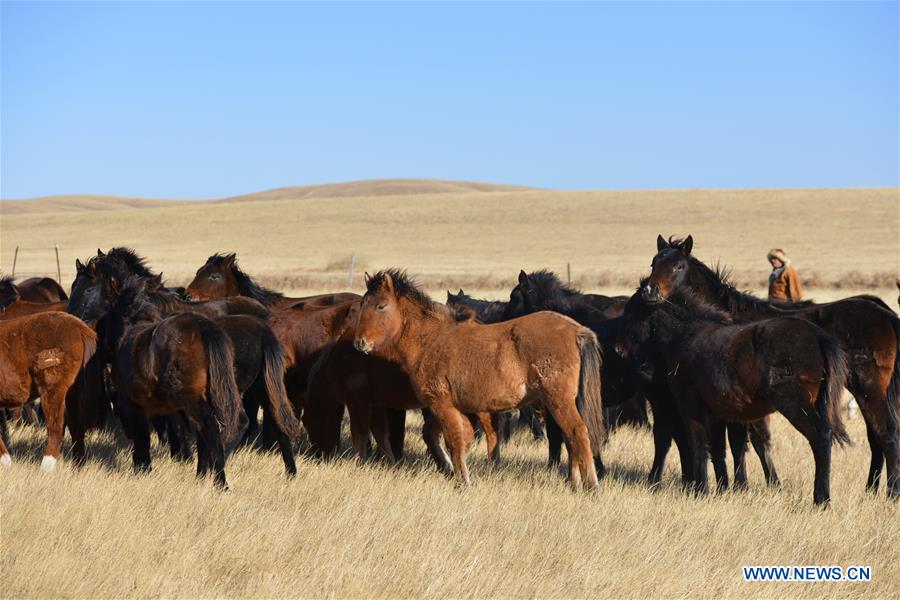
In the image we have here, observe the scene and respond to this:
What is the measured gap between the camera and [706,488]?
24.3ft

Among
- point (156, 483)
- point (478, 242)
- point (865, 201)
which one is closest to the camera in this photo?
point (156, 483)

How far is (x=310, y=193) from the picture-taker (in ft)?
402

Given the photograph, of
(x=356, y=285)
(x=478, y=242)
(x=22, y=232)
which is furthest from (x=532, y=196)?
(x=356, y=285)

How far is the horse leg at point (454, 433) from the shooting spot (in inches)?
295

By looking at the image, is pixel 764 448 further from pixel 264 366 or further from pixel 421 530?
pixel 264 366

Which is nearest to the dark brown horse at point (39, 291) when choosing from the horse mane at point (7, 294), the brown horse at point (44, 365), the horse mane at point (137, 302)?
the horse mane at point (7, 294)

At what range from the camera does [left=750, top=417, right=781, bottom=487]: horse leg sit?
8.15m

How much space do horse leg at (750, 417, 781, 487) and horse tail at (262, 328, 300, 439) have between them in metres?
3.78

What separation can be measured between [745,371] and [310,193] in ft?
387

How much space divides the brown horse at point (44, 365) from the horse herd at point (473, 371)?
0.01m

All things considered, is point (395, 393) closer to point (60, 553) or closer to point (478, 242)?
point (60, 553)

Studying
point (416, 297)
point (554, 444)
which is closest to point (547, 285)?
point (554, 444)

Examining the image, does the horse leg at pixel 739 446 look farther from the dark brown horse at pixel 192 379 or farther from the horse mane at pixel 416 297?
the dark brown horse at pixel 192 379

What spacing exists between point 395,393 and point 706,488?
2650 mm
